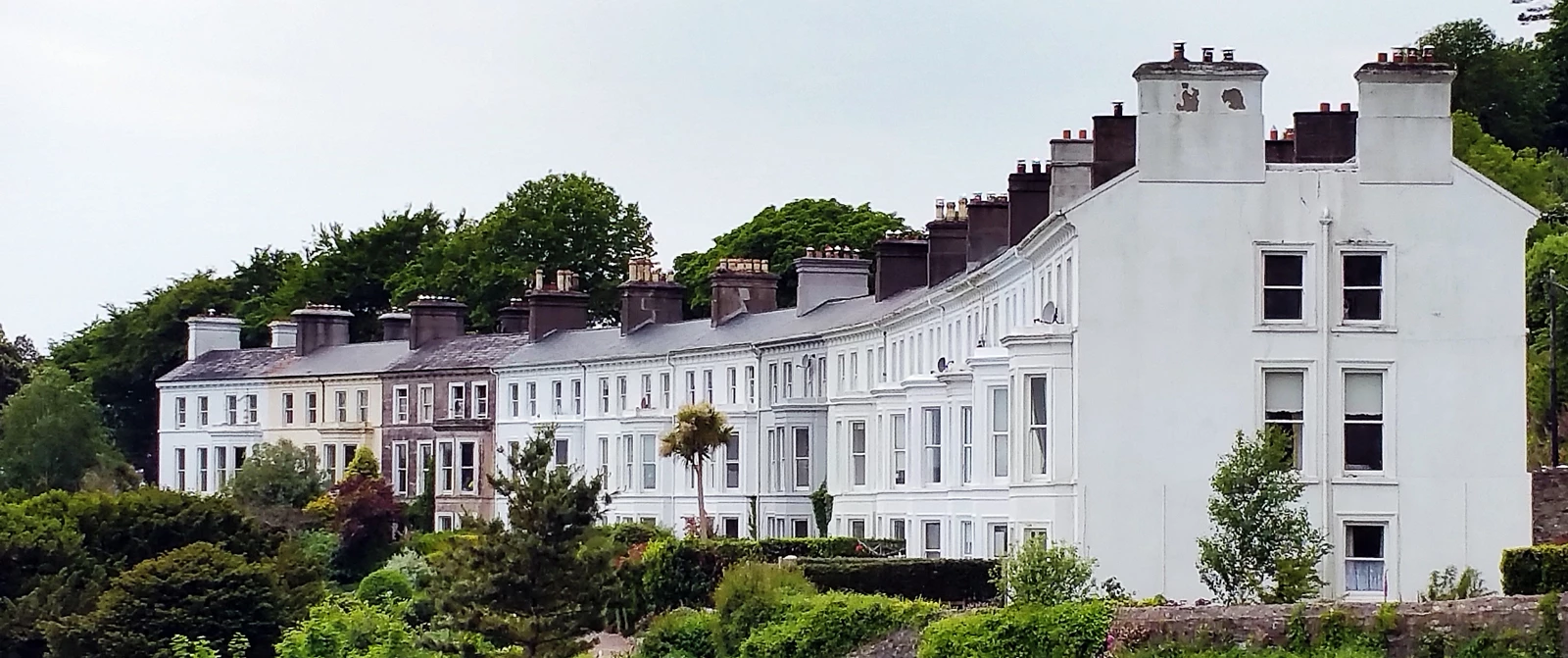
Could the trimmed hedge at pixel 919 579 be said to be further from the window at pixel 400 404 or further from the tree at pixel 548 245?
the tree at pixel 548 245

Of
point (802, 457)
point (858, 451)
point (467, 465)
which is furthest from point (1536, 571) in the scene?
point (467, 465)

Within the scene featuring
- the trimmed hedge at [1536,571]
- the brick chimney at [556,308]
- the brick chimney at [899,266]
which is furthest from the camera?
the brick chimney at [556,308]

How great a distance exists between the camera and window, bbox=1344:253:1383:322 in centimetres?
3944

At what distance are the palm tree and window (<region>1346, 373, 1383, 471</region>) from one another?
25.3 metres

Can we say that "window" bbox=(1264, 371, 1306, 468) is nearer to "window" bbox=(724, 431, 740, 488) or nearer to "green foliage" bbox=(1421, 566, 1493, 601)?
"green foliage" bbox=(1421, 566, 1493, 601)

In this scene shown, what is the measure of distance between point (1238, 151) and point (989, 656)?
9.21 meters

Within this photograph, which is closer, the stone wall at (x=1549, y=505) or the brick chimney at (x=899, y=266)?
→ the stone wall at (x=1549, y=505)

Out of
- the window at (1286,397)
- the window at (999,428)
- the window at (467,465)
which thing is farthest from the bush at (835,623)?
the window at (467,465)

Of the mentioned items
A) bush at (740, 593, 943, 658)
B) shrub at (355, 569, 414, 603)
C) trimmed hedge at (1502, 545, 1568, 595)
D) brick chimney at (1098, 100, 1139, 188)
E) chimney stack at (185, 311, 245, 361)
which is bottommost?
shrub at (355, 569, 414, 603)

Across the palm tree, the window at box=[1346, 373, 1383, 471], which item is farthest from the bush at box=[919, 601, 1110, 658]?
the palm tree

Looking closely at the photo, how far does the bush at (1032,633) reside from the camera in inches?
1366

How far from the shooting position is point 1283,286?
3928 cm

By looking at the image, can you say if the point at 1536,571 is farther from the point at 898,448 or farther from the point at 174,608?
the point at 174,608

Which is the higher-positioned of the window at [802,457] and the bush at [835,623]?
the window at [802,457]
